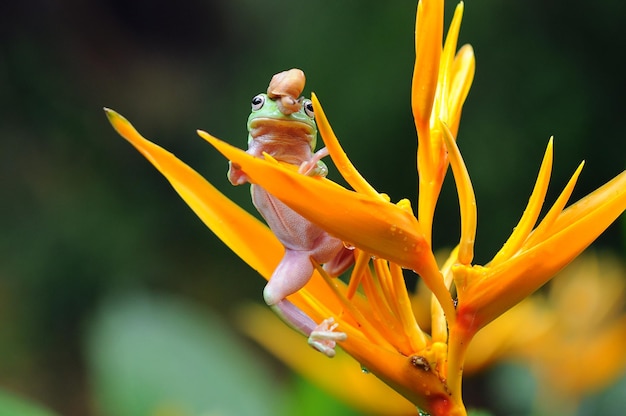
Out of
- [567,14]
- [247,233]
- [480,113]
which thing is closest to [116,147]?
[480,113]

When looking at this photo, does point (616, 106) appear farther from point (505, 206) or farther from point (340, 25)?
point (340, 25)

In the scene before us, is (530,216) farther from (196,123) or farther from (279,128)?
(196,123)

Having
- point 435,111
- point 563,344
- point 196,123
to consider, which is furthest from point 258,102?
point 196,123

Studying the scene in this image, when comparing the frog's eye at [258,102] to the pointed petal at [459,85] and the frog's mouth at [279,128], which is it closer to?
the frog's mouth at [279,128]

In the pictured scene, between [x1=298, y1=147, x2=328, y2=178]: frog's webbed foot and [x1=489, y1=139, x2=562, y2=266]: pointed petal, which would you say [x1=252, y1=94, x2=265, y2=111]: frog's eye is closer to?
[x1=298, y1=147, x2=328, y2=178]: frog's webbed foot

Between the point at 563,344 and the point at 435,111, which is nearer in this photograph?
the point at 435,111

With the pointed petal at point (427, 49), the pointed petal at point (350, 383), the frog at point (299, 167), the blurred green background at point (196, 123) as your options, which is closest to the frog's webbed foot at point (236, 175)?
the frog at point (299, 167)
